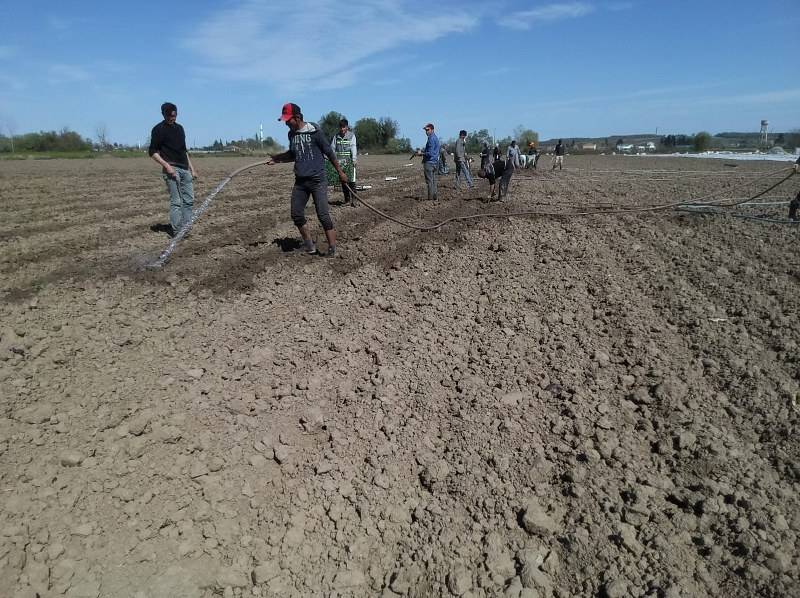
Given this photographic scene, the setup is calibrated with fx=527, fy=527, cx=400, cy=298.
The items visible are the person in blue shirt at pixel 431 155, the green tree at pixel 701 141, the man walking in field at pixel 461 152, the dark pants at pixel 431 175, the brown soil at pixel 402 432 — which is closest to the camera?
the brown soil at pixel 402 432

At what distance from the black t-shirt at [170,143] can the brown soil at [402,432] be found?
1.81 meters

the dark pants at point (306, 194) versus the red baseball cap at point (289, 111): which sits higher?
the red baseball cap at point (289, 111)

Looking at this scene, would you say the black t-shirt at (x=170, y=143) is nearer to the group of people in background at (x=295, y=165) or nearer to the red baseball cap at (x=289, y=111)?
the group of people in background at (x=295, y=165)

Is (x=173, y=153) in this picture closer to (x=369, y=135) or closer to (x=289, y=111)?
(x=289, y=111)

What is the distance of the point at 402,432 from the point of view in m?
3.47

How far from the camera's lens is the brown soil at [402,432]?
260cm

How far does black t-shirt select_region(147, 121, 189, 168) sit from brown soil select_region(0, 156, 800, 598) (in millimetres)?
1809

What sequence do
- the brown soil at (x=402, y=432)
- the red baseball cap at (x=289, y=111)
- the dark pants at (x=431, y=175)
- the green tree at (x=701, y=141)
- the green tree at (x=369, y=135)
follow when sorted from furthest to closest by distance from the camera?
the green tree at (x=369, y=135) → the green tree at (x=701, y=141) → the dark pants at (x=431, y=175) → the red baseball cap at (x=289, y=111) → the brown soil at (x=402, y=432)

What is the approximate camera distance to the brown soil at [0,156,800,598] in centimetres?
260

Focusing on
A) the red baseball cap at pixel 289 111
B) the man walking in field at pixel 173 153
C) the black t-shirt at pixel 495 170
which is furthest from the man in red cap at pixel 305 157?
the black t-shirt at pixel 495 170

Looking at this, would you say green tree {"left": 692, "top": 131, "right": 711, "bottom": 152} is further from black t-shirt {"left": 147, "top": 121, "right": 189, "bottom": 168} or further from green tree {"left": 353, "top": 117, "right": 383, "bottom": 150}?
black t-shirt {"left": 147, "top": 121, "right": 189, "bottom": 168}

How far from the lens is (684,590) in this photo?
7.80ft

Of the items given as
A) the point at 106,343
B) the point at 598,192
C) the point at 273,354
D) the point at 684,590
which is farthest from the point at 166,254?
the point at 598,192

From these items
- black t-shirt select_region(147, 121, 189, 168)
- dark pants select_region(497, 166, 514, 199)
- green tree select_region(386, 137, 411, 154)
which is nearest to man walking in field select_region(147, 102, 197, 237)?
black t-shirt select_region(147, 121, 189, 168)
